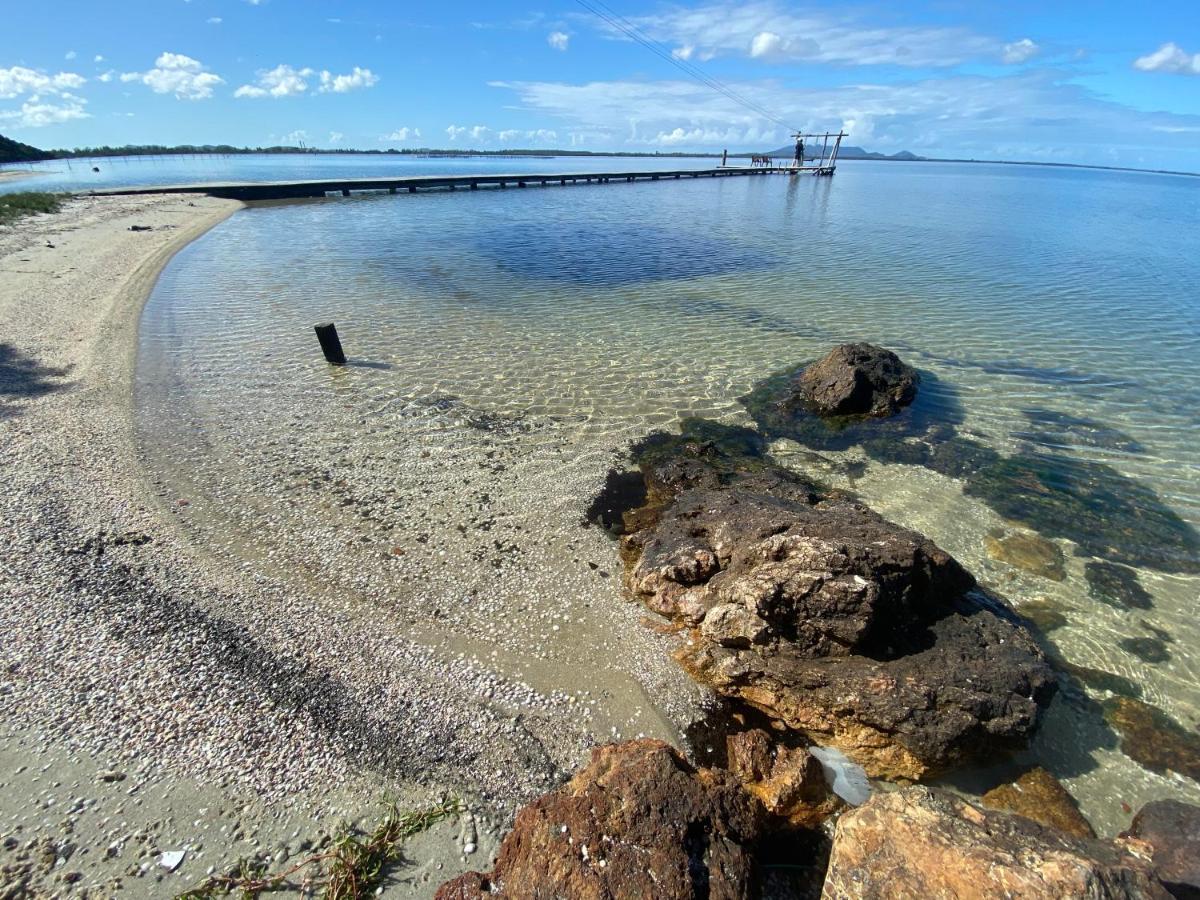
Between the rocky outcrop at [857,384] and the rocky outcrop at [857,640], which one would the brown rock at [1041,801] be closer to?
the rocky outcrop at [857,640]

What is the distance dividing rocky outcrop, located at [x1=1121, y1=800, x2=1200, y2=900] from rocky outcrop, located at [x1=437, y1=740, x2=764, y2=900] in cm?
279

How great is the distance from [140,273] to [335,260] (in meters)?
7.46

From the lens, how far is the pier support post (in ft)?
42.5

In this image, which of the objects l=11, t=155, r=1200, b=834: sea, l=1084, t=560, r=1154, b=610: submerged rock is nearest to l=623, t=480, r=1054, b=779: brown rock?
l=11, t=155, r=1200, b=834: sea

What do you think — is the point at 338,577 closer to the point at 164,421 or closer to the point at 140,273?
the point at 164,421

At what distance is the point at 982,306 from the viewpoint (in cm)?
1912

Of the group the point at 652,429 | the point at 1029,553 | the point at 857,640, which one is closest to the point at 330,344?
the point at 652,429

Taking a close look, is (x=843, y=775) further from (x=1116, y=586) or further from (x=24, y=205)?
(x=24, y=205)

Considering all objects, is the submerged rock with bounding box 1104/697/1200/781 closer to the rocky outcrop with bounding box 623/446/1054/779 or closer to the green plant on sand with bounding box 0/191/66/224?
the rocky outcrop with bounding box 623/446/1054/779

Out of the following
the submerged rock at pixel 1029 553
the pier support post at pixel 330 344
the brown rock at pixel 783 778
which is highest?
the pier support post at pixel 330 344

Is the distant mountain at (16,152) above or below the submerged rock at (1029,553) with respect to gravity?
above

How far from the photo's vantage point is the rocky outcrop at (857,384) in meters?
11.2

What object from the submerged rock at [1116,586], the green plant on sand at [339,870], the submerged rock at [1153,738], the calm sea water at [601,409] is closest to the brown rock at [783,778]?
the calm sea water at [601,409]

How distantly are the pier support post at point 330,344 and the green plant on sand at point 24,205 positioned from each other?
3015 cm
